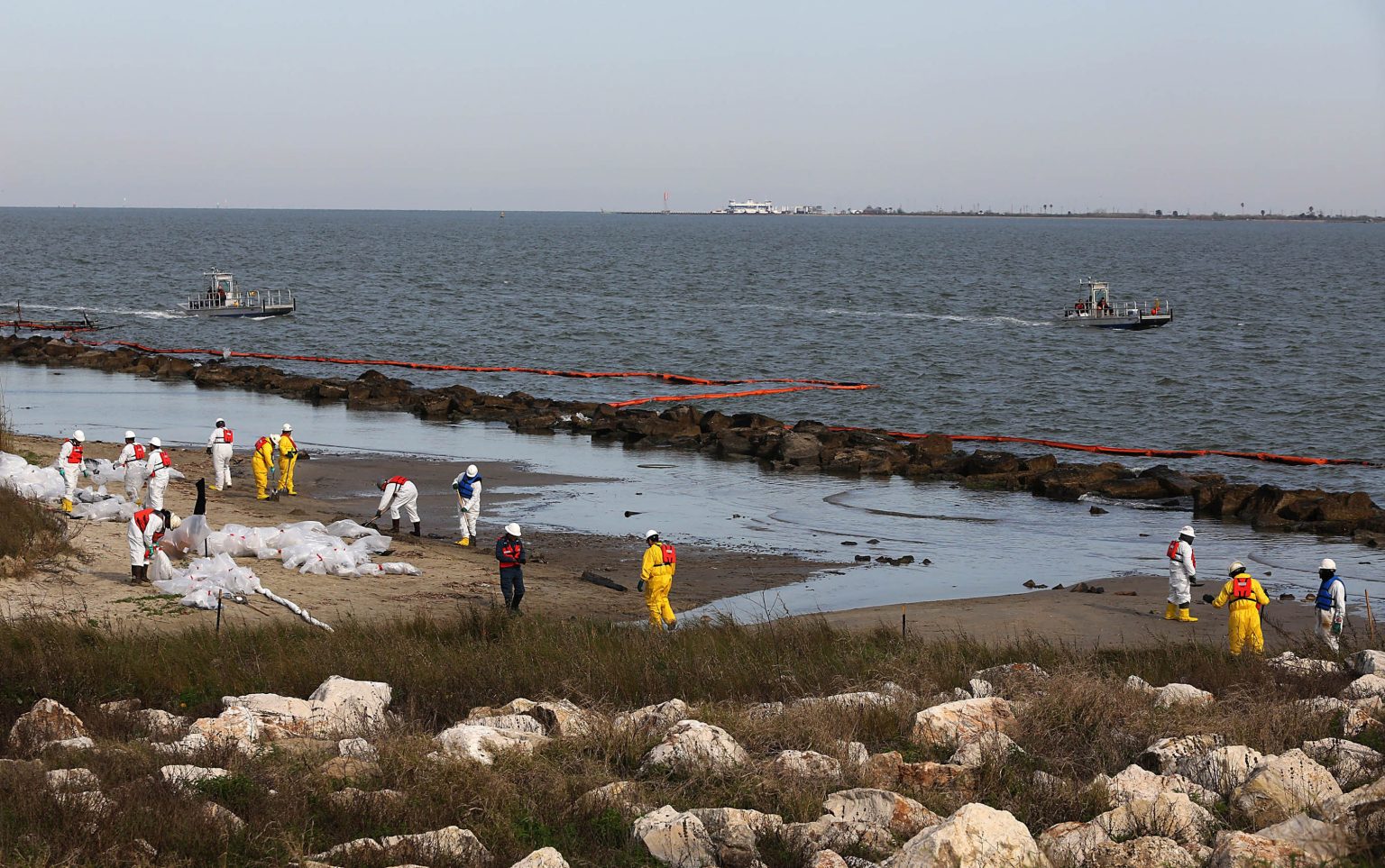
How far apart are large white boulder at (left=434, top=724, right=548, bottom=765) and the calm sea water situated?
28567mm

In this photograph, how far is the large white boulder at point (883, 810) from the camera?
9078 millimetres

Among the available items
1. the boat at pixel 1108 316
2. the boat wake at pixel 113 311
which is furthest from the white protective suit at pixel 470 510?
the boat at pixel 1108 316

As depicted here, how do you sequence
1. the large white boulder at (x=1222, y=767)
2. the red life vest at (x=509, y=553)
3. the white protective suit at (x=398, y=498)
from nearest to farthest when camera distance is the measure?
the large white boulder at (x=1222, y=767)
the red life vest at (x=509, y=553)
the white protective suit at (x=398, y=498)

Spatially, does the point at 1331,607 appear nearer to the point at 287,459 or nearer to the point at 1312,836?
the point at 1312,836

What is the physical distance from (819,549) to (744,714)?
13.5m

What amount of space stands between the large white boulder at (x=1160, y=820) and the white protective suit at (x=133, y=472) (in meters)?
18.8

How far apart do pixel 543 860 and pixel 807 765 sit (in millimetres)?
2473

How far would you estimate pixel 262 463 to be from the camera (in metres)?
26.8

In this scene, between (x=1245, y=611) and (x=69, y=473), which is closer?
(x=1245, y=611)

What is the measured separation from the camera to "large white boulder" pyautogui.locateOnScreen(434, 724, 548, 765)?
33.5ft

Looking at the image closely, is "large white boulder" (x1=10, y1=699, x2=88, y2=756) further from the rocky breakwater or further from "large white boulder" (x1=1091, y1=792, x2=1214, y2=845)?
the rocky breakwater

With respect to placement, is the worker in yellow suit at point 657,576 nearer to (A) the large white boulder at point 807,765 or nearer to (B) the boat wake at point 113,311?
(A) the large white boulder at point 807,765

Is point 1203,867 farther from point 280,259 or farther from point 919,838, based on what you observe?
point 280,259

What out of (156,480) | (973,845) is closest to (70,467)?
(156,480)
